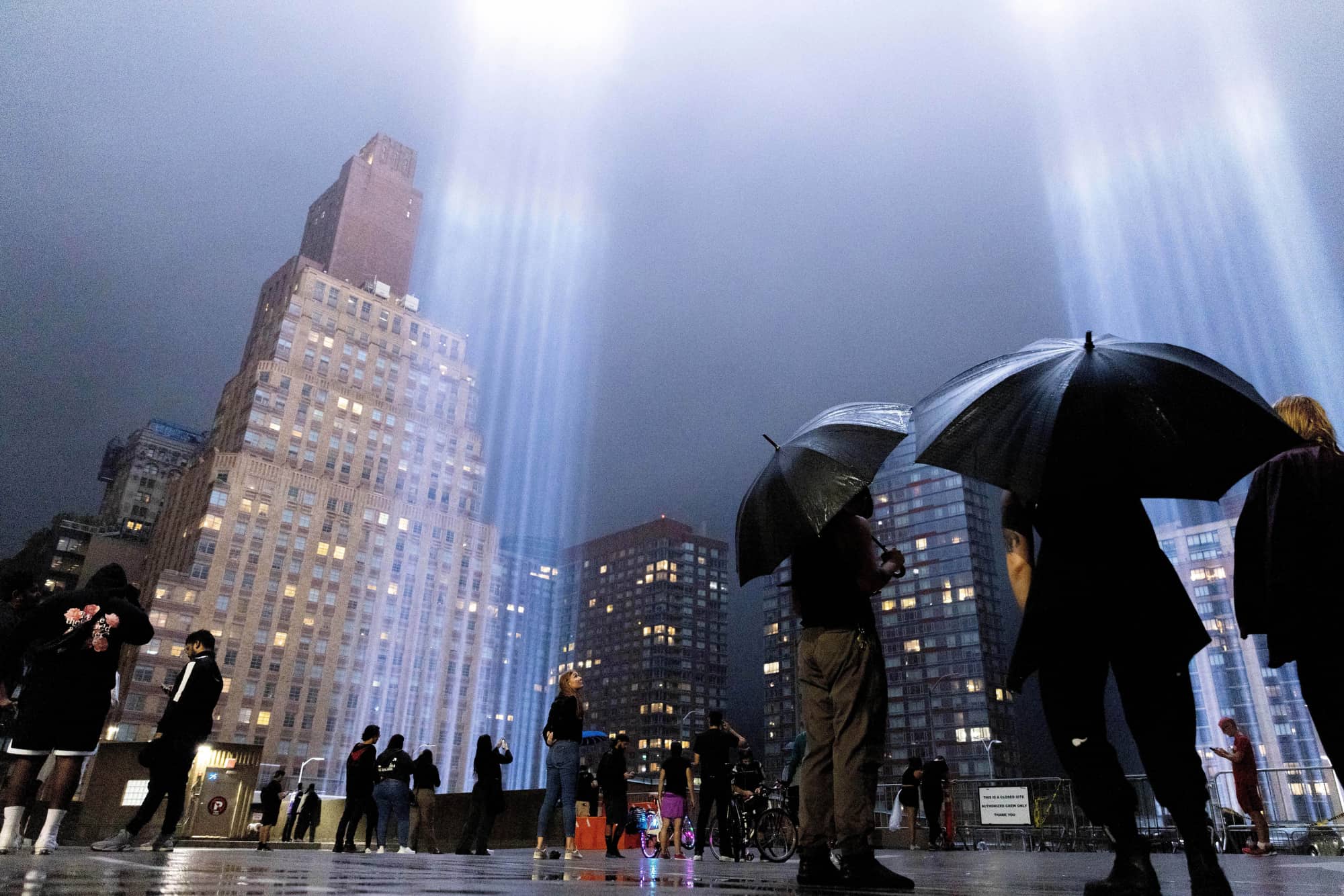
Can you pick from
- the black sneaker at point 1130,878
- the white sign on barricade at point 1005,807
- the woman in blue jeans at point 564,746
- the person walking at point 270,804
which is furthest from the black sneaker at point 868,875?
the person walking at point 270,804

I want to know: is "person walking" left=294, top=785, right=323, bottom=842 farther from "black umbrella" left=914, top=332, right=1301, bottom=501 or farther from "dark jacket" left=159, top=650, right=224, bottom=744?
"black umbrella" left=914, top=332, right=1301, bottom=501

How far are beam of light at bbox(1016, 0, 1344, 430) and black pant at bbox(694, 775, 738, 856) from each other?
499 feet

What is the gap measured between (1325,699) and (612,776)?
33.5ft

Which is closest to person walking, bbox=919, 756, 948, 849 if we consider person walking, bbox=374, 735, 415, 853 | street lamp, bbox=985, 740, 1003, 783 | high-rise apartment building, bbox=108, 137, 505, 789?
person walking, bbox=374, 735, 415, 853

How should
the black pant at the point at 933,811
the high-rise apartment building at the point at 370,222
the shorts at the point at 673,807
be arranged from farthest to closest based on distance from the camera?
1. the high-rise apartment building at the point at 370,222
2. the black pant at the point at 933,811
3. the shorts at the point at 673,807

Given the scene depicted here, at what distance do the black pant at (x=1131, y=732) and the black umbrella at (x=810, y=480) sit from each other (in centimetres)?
143

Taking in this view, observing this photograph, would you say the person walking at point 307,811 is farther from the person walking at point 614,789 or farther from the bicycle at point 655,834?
the person walking at point 614,789

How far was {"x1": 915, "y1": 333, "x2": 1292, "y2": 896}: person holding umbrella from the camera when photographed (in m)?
3.10

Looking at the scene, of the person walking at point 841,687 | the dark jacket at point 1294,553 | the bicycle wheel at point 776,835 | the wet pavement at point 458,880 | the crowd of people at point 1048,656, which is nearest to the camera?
the wet pavement at point 458,880

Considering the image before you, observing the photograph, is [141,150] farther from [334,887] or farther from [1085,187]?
[1085,187]

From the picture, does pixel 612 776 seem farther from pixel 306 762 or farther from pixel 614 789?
pixel 306 762

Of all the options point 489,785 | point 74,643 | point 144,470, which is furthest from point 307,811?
point 144,470

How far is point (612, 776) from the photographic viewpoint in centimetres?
1200

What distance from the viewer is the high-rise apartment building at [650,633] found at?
509ft
